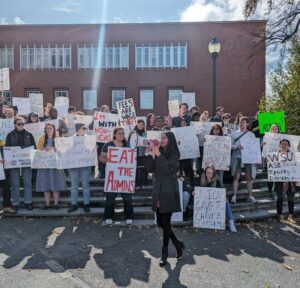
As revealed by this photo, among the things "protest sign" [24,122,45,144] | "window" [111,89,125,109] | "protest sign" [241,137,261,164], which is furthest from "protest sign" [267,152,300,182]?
"window" [111,89,125,109]

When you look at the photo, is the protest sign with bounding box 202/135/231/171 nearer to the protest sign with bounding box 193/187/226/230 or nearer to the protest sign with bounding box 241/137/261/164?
the protest sign with bounding box 241/137/261/164

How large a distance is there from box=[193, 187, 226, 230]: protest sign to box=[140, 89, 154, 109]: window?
22.3 meters

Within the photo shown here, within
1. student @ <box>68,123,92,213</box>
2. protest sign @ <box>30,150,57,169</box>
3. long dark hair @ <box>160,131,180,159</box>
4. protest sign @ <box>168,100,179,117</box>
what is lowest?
student @ <box>68,123,92,213</box>

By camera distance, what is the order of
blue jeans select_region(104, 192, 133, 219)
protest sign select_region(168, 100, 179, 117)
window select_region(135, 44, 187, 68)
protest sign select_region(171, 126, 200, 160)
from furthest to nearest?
window select_region(135, 44, 187, 68), protest sign select_region(168, 100, 179, 117), protest sign select_region(171, 126, 200, 160), blue jeans select_region(104, 192, 133, 219)

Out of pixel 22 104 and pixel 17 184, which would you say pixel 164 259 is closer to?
pixel 17 184

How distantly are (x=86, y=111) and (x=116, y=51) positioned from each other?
5.33 m

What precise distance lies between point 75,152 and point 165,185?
10.5 feet

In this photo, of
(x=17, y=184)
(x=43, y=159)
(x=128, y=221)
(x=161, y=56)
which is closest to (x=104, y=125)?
(x=43, y=159)

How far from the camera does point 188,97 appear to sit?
1481cm

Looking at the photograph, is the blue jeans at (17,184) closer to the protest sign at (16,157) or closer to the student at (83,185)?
the protest sign at (16,157)

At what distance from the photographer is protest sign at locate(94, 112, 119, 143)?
Answer: 1043 cm

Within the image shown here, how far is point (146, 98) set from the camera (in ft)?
96.6

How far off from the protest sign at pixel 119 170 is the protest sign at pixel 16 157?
6.68ft

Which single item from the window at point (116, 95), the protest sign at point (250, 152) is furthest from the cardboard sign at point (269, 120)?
the window at point (116, 95)
